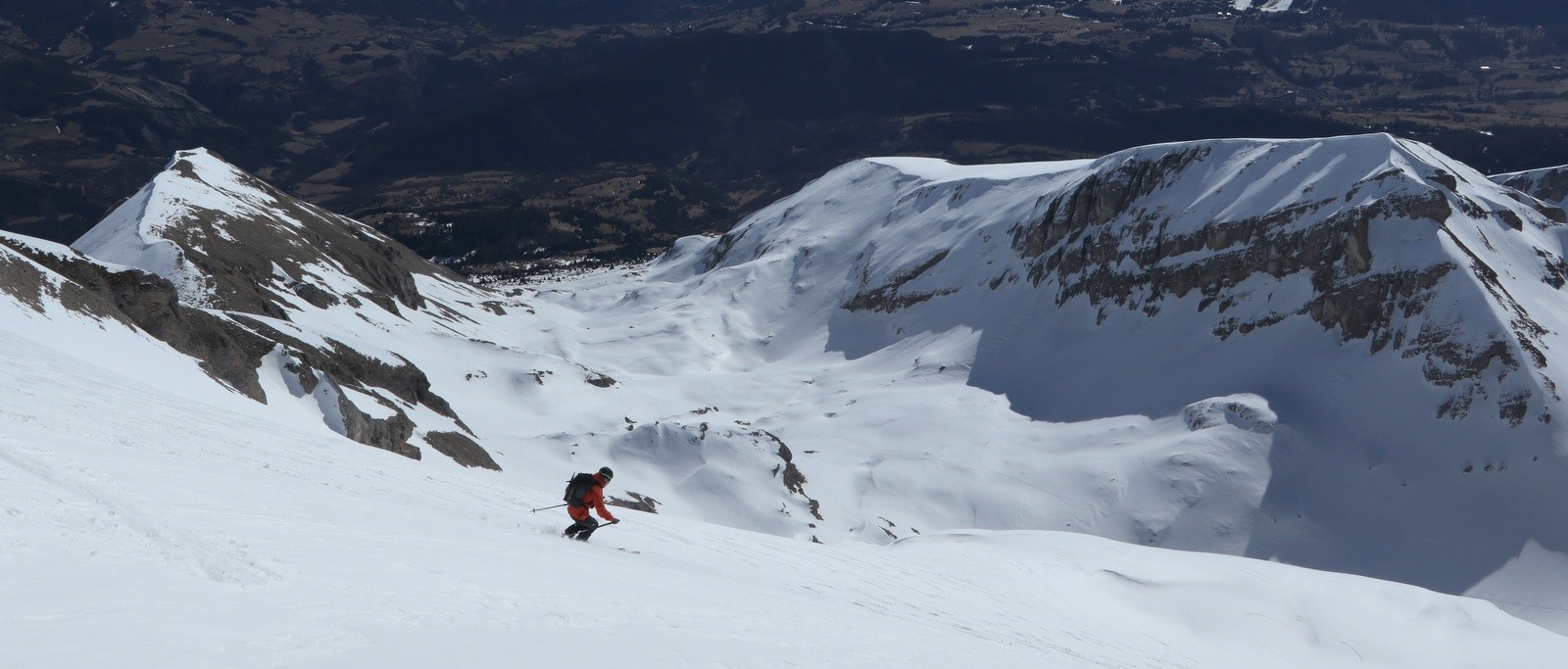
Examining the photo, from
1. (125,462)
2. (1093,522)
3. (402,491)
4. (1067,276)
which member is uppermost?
(125,462)

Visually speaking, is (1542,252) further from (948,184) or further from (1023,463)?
(948,184)

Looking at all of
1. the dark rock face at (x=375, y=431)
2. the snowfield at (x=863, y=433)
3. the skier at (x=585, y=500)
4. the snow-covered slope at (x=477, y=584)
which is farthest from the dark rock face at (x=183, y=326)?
the skier at (x=585, y=500)

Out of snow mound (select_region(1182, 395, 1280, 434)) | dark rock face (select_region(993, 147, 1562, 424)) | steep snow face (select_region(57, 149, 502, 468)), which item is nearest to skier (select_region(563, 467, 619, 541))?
steep snow face (select_region(57, 149, 502, 468))

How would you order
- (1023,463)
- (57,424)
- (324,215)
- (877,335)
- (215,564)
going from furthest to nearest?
(324,215)
(877,335)
(1023,463)
(57,424)
(215,564)

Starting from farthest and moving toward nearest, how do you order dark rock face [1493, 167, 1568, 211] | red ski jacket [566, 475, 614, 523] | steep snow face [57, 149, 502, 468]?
dark rock face [1493, 167, 1568, 211], steep snow face [57, 149, 502, 468], red ski jacket [566, 475, 614, 523]

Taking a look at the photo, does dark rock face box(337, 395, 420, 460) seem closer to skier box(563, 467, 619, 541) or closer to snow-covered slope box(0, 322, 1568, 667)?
snow-covered slope box(0, 322, 1568, 667)

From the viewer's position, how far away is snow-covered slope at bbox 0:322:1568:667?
11531mm

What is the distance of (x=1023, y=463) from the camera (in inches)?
3194

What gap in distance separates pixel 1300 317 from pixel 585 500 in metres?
76.2

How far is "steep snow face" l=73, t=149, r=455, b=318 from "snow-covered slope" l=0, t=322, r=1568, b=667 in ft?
136

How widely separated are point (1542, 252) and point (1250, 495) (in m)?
32.3

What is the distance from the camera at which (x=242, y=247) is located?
8981 cm

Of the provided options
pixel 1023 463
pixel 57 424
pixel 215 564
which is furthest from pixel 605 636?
pixel 1023 463

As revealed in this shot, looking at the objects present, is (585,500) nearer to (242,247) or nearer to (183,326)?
(183,326)
